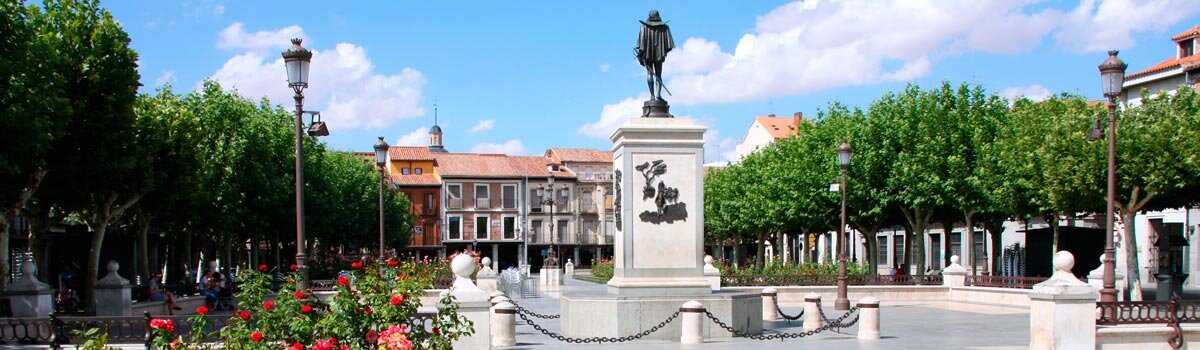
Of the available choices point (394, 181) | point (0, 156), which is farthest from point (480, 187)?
point (0, 156)

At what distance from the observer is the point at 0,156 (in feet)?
64.0

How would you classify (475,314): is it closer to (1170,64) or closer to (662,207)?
(662,207)

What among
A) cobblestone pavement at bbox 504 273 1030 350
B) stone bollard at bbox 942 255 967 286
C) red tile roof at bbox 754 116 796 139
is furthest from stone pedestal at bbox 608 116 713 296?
red tile roof at bbox 754 116 796 139

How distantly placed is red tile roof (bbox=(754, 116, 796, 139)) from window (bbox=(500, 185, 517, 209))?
20562 millimetres

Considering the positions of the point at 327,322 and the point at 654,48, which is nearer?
the point at 327,322

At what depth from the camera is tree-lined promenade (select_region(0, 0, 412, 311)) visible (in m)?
20.8

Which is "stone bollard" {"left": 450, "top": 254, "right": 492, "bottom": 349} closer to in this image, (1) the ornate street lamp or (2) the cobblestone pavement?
(2) the cobblestone pavement

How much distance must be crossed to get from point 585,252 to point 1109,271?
80.9m

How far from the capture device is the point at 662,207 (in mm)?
18219

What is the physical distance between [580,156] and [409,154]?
566 inches

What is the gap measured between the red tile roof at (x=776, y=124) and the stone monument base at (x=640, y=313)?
64.7 meters

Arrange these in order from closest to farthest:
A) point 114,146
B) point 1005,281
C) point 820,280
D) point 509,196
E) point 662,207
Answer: point 662,207 → point 114,146 → point 1005,281 → point 820,280 → point 509,196

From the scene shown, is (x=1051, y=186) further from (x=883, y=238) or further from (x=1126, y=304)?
(x=883, y=238)

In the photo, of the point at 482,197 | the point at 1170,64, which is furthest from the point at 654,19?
the point at 482,197
